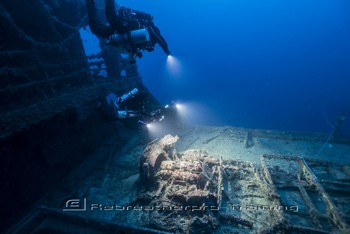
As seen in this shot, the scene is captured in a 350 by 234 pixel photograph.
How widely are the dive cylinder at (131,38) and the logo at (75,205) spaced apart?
4.44 metres

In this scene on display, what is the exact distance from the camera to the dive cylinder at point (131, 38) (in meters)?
4.60

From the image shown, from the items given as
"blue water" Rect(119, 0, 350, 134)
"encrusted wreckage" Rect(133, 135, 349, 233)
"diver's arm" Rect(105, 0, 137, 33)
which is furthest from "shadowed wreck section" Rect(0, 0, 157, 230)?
"blue water" Rect(119, 0, 350, 134)

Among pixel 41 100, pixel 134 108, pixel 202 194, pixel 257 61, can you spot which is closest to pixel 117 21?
pixel 41 100

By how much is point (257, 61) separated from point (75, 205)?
82548mm

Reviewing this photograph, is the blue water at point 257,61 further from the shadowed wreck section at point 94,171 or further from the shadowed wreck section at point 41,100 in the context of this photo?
the shadowed wreck section at point 41,100

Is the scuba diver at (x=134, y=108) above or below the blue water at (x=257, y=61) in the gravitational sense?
below

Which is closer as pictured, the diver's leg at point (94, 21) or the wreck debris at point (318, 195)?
the wreck debris at point (318, 195)

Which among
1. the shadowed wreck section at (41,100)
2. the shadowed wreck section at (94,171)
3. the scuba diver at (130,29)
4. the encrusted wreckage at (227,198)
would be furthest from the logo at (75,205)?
the scuba diver at (130,29)

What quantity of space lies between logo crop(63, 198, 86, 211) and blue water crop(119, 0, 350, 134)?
37297mm

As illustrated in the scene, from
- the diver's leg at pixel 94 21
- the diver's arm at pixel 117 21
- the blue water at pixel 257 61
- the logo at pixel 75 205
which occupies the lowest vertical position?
the logo at pixel 75 205

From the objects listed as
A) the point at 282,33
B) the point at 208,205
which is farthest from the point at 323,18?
the point at 208,205

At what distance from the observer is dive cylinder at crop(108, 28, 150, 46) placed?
460 centimetres

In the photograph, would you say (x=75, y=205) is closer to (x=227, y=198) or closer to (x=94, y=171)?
(x=94, y=171)

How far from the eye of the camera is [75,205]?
5.27 metres
